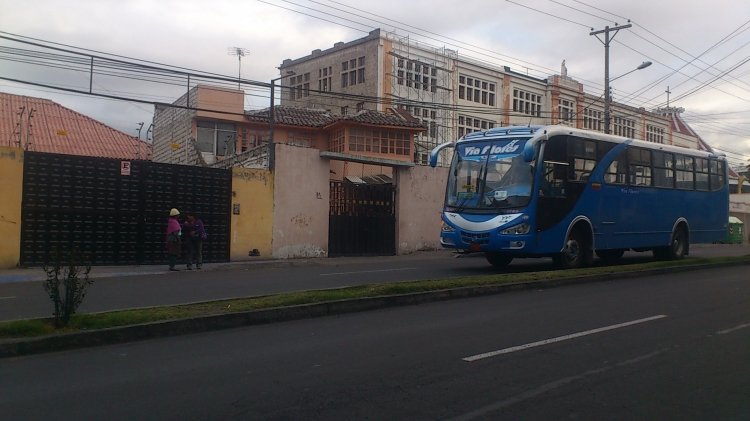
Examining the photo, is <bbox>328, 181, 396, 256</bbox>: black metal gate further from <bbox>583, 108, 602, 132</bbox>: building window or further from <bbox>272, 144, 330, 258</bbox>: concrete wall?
<bbox>583, 108, 602, 132</bbox>: building window

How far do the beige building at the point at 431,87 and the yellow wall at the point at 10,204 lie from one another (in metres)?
25.1

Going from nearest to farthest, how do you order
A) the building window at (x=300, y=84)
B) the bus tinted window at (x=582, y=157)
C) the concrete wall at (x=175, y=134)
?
1. the bus tinted window at (x=582, y=157)
2. the concrete wall at (x=175, y=134)
3. the building window at (x=300, y=84)

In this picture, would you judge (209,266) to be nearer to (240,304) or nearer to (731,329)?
(240,304)

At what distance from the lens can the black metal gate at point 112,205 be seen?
17078mm

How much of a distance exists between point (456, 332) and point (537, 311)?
2259 millimetres

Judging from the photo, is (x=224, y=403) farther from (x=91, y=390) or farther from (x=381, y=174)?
(x=381, y=174)

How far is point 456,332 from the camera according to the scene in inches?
335

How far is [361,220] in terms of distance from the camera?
78.8ft

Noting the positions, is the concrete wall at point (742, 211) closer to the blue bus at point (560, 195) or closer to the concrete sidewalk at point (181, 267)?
the blue bus at point (560, 195)

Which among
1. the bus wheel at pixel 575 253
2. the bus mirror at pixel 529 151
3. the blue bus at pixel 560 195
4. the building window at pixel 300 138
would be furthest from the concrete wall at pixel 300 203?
the building window at pixel 300 138

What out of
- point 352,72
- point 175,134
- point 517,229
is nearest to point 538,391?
point 517,229

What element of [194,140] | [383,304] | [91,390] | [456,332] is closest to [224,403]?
[91,390]

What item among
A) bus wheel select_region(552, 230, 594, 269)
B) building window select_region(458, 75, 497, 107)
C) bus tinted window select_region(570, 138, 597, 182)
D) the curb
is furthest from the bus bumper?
building window select_region(458, 75, 497, 107)

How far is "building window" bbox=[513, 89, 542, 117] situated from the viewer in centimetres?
5022
